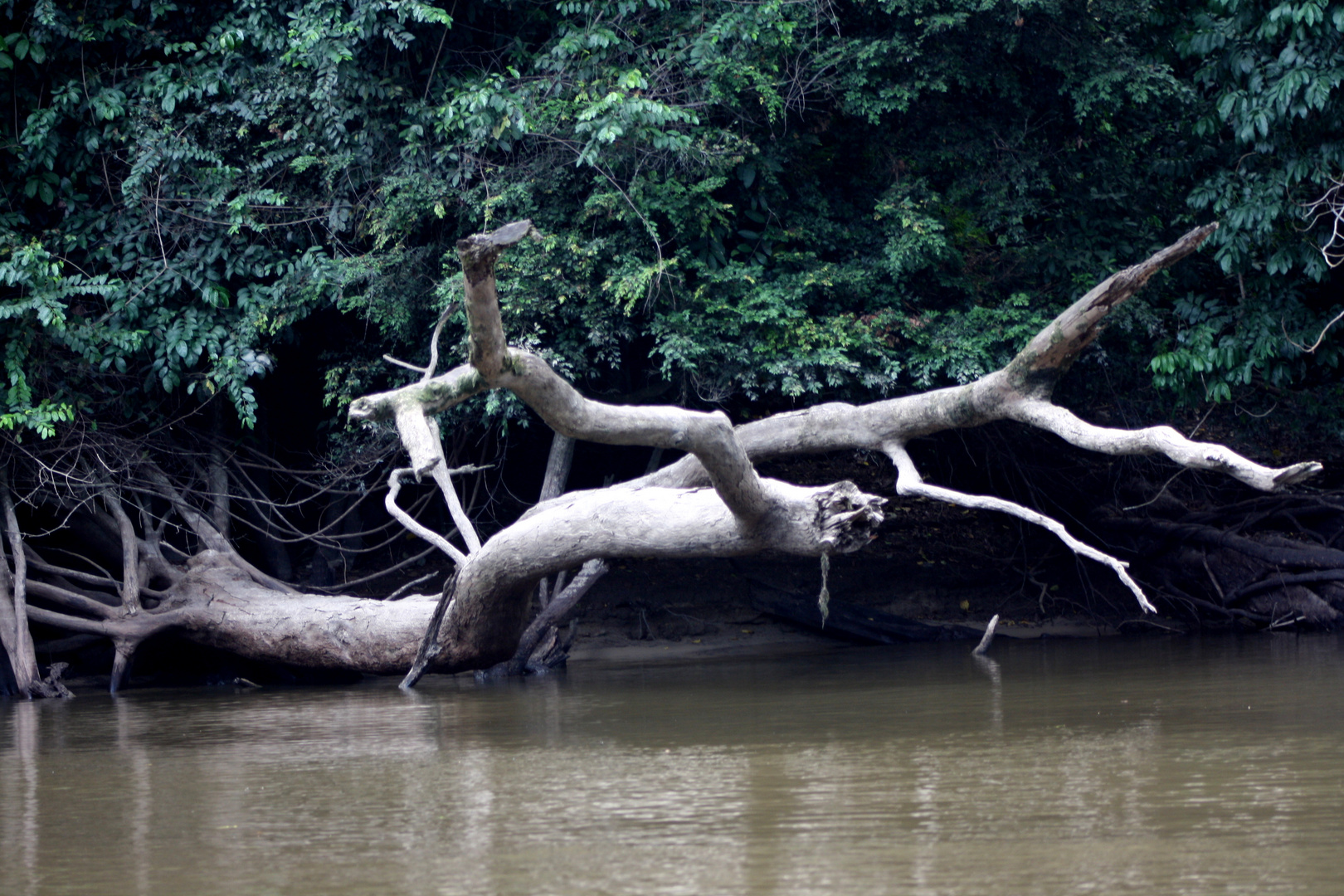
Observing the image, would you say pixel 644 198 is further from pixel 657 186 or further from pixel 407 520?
pixel 407 520

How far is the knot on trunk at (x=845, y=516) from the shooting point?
6879 millimetres

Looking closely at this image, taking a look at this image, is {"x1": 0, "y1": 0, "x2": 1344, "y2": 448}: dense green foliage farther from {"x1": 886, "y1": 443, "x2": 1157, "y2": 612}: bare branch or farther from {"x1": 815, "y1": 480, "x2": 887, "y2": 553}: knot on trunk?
{"x1": 815, "y1": 480, "x2": 887, "y2": 553}: knot on trunk

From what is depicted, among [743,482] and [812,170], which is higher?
[812,170]

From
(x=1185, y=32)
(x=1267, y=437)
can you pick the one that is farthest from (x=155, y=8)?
(x=1267, y=437)

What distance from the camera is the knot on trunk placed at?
6.88m

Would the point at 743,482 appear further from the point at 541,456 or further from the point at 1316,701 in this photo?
the point at 541,456

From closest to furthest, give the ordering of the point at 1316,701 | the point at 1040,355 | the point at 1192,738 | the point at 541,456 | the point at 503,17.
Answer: the point at 1192,738 → the point at 1316,701 → the point at 1040,355 → the point at 503,17 → the point at 541,456

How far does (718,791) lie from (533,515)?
4.12 m

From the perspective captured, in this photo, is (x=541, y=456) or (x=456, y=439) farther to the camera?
(x=541, y=456)

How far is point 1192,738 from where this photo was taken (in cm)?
549

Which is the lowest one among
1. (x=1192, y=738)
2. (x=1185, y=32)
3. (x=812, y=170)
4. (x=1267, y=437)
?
(x=1192, y=738)

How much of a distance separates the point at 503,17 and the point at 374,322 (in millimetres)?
2879

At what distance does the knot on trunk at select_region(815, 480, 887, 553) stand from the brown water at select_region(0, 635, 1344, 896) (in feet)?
3.07

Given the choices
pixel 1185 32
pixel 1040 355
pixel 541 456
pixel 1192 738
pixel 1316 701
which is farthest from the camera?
pixel 541 456
